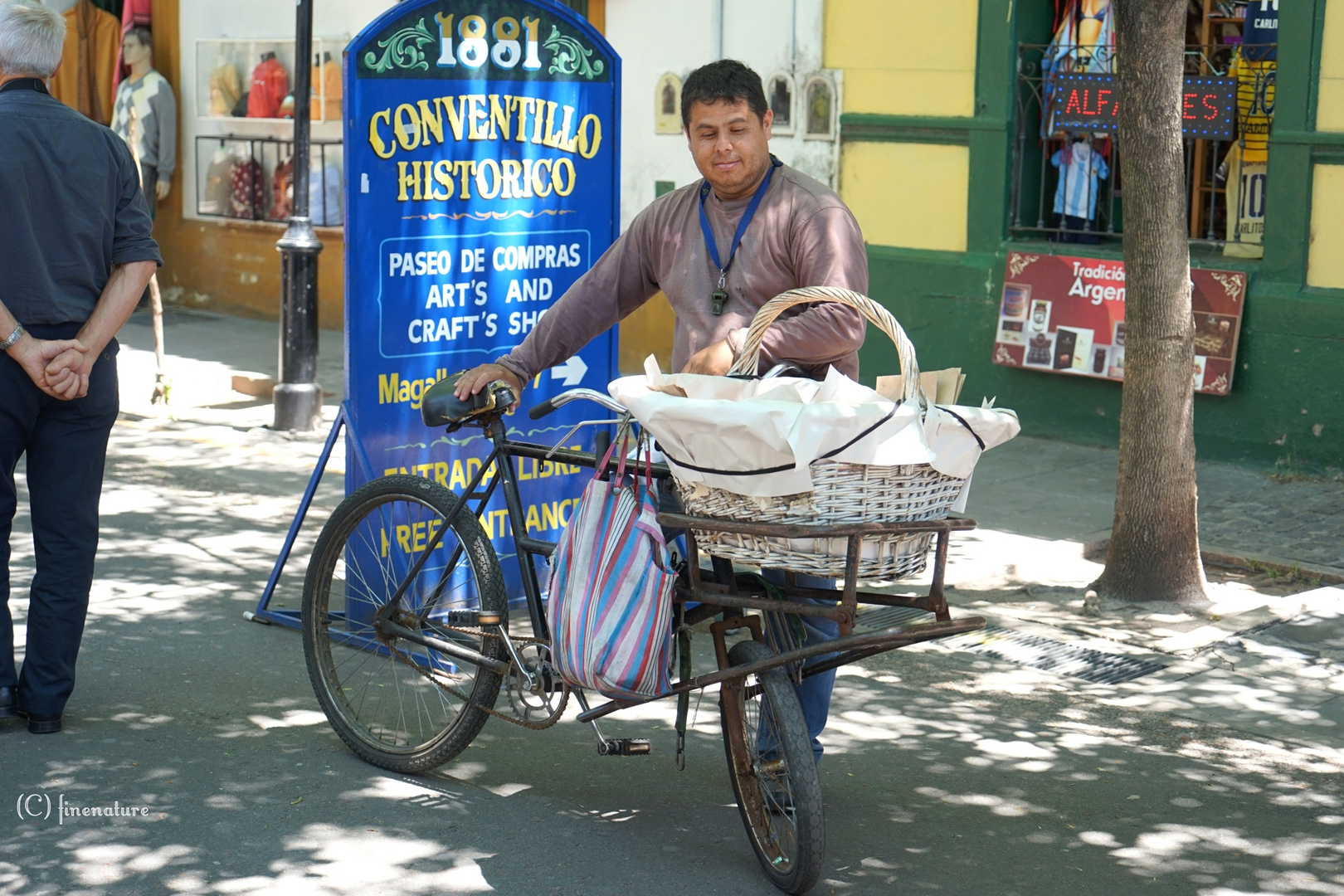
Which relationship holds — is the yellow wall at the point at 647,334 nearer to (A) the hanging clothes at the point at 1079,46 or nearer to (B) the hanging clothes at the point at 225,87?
(A) the hanging clothes at the point at 1079,46

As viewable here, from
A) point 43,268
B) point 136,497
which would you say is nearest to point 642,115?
point 136,497

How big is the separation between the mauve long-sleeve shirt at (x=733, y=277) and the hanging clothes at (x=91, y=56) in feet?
41.6

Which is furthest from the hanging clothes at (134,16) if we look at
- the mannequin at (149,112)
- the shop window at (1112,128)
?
the shop window at (1112,128)

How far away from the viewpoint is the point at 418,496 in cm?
454

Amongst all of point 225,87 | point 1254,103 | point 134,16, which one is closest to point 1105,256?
point 1254,103

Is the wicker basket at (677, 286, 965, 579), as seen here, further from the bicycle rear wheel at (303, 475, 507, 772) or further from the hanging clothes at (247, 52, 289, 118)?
the hanging clothes at (247, 52, 289, 118)

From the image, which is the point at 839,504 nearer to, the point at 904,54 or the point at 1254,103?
the point at 1254,103

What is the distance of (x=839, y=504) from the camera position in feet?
11.4

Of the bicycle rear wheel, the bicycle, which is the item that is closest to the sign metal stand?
the bicycle rear wheel

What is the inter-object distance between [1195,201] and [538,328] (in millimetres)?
6164

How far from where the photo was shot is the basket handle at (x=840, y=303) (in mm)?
3496

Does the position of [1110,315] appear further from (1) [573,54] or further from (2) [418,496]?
(2) [418,496]

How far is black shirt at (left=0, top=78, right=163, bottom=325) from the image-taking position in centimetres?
460

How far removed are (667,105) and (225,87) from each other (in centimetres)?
544
